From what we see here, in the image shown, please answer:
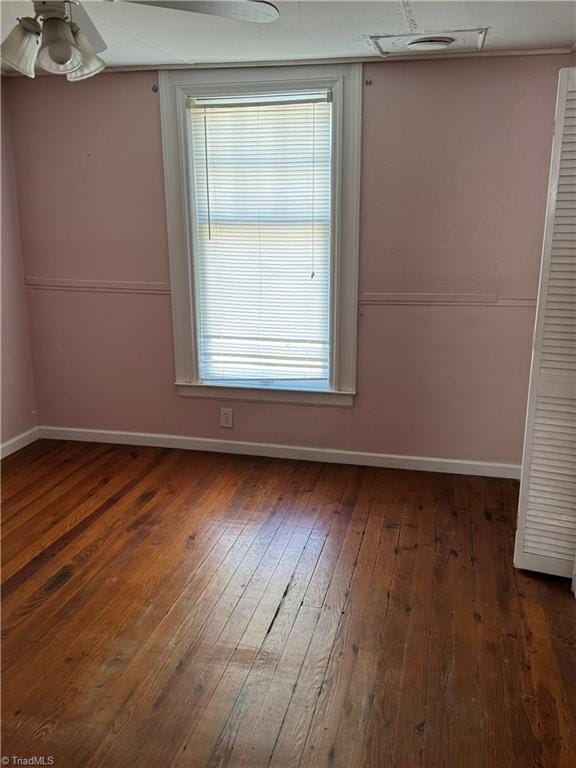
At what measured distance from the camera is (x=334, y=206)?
11.3 ft

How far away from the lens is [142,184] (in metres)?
3.68

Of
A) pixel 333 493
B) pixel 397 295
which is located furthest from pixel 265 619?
pixel 397 295

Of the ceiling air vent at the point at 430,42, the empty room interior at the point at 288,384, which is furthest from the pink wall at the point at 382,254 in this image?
the ceiling air vent at the point at 430,42

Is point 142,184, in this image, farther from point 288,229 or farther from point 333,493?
point 333,493

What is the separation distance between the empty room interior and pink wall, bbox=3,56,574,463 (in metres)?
0.02

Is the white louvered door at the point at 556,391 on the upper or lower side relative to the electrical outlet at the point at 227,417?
upper

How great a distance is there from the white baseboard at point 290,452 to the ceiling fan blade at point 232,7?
8.45ft

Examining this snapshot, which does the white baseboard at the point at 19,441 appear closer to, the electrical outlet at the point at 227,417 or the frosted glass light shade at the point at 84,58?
the electrical outlet at the point at 227,417

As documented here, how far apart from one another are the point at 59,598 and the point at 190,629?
584 mm

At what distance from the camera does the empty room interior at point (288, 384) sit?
1940 millimetres

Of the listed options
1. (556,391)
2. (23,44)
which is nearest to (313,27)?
(23,44)

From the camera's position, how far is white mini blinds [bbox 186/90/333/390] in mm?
3420

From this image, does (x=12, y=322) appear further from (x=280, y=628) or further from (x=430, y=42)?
(x=430, y=42)

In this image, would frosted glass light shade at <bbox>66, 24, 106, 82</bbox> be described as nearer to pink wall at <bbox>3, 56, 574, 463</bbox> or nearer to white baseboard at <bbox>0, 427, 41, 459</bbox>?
pink wall at <bbox>3, 56, 574, 463</bbox>
